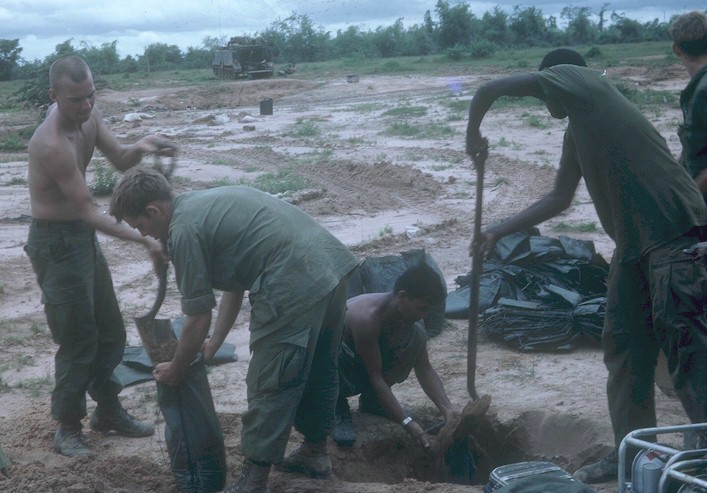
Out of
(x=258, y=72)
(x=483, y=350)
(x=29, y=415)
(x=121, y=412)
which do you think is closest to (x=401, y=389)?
(x=483, y=350)

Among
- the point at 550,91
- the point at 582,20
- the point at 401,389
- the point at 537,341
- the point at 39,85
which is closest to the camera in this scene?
the point at 550,91

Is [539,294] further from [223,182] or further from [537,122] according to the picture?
[537,122]

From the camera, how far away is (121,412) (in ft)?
15.5

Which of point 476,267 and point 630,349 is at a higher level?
point 476,267

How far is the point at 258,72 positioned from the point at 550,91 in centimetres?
3530

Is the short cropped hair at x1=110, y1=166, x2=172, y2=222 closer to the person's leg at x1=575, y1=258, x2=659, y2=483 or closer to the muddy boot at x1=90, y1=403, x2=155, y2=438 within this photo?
the muddy boot at x1=90, y1=403, x2=155, y2=438

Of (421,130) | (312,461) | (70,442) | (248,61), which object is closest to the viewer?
(312,461)

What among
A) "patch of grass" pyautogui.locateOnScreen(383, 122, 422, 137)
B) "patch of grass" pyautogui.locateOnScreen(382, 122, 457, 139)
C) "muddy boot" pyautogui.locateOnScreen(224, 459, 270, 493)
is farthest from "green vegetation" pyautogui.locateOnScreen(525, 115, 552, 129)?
"muddy boot" pyautogui.locateOnScreen(224, 459, 270, 493)

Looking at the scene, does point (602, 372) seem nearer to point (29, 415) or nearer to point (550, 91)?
point (550, 91)

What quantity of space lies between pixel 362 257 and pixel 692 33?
4.83 meters

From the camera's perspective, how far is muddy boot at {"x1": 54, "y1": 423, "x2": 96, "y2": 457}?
4441mm

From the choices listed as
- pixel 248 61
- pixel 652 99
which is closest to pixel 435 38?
pixel 248 61

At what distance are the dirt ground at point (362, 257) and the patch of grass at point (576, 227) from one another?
0.27 feet

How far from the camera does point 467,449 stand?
479 cm
